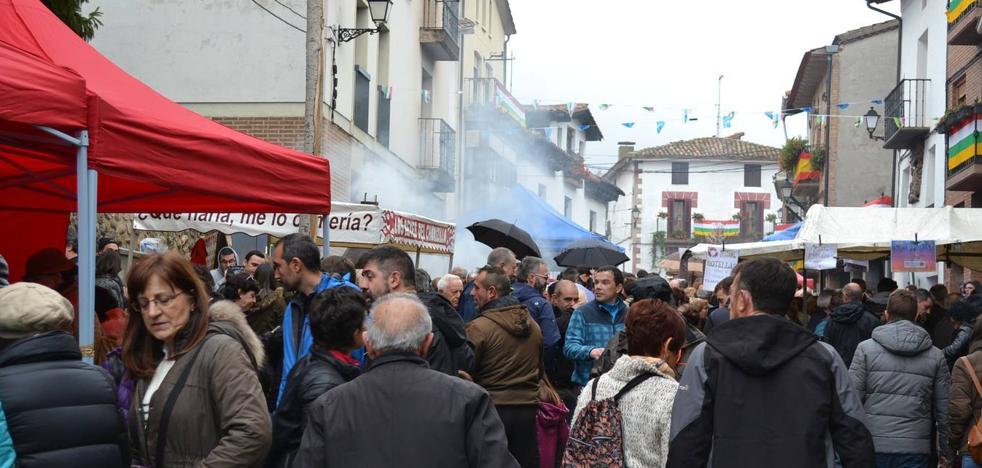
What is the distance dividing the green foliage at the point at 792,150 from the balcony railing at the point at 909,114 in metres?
12.1

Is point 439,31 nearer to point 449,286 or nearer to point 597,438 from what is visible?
point 449,286

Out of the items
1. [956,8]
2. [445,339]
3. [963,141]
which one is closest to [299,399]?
[445,339]

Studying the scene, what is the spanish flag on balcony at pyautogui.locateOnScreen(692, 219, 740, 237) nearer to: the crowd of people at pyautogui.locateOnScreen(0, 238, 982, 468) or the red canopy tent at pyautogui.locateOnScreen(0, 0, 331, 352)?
the red canopy tent at pyautogui.locateOnScreen(0, 0, 331, 352)

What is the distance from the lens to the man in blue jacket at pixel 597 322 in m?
8.45

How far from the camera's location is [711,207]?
240ft

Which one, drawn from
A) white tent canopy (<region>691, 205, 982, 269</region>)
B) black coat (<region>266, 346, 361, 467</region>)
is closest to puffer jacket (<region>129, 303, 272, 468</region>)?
black coat (<region>266, 346, 361, 467</region>)

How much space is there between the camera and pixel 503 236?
1356cm

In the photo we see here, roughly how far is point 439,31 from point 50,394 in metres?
23.1

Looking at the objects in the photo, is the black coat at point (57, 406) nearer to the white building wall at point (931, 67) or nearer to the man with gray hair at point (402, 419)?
the man with gray hair at point (402, 419)

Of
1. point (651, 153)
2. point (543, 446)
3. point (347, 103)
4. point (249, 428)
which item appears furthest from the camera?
point (651, 153)

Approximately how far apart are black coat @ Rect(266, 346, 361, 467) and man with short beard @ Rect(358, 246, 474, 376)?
1.21 meters

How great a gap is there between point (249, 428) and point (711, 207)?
231 ft

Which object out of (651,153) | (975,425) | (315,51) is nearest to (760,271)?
(975,425)

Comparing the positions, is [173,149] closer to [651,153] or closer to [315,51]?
Answer: [315,51]
